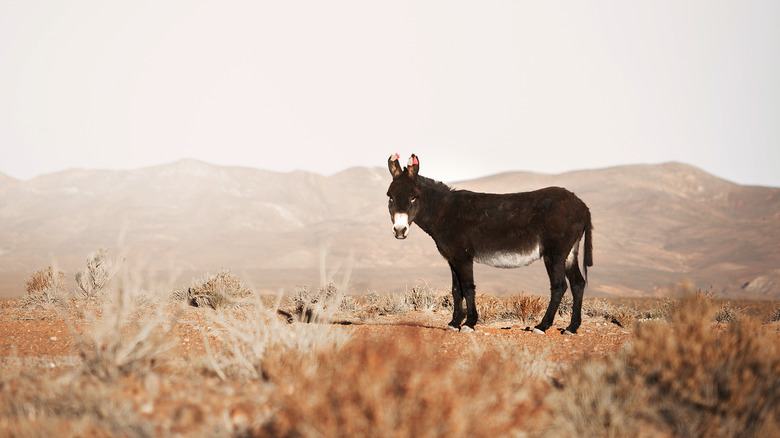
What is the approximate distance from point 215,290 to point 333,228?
59.4 m

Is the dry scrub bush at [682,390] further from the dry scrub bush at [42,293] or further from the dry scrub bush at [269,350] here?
the dry scrub bush at [42,293]

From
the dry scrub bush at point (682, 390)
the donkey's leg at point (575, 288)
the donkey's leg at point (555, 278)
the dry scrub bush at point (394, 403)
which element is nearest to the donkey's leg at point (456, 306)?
the donkey's leg at point (555, 278)

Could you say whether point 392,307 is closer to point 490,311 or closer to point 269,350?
point 490,311

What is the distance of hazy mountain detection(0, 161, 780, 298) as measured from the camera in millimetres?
54500

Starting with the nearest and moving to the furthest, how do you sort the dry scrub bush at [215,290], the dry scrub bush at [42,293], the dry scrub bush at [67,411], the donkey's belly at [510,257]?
1. the dry scrub bush at [67,411]
2. the donkey's belly at [510,257]
3. the dry scrub bush at [215,290]
4. the dry scrub bush at [42,293]

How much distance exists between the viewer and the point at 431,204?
10.0 meters

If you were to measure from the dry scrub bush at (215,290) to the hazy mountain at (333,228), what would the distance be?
25795mm

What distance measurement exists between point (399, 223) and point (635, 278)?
52665 mm

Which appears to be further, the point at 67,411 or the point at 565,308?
the point at 565,308

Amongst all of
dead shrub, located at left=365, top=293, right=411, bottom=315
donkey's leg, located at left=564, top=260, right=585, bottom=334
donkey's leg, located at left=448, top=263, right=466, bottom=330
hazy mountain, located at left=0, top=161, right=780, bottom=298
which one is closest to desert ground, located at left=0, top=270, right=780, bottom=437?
donkey's leg, located at left=448, top=263, right=466, bottom=330

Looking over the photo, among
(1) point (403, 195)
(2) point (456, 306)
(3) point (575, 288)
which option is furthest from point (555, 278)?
(1) point (403, 195)

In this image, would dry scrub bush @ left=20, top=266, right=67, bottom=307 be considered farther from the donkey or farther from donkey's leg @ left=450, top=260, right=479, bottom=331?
donkey's leg @ left=450, top=260, right=479, bottom=331

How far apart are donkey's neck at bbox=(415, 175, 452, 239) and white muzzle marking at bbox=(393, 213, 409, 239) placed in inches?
30.6

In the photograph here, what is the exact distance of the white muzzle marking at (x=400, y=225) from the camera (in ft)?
29.9
